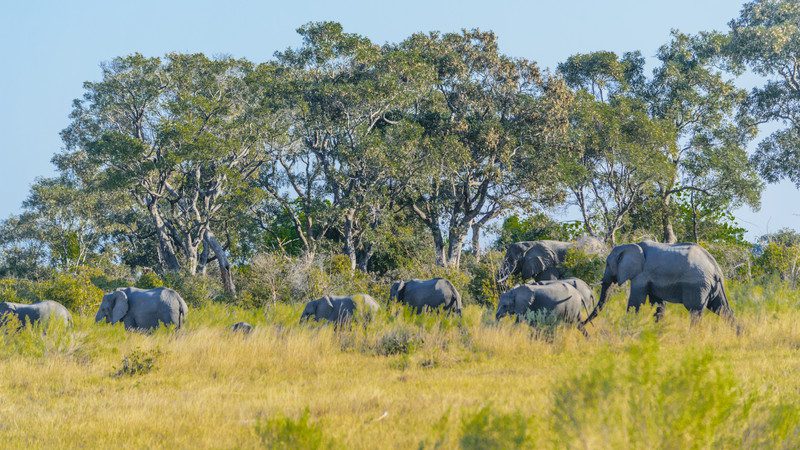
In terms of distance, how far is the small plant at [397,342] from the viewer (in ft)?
45.7

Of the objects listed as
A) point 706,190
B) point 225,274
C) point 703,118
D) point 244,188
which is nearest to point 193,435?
point 225,274

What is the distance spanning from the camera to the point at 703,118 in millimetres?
42250

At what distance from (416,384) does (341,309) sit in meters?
6.47

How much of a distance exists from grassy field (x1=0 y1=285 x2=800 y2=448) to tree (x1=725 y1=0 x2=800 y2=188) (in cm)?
2345

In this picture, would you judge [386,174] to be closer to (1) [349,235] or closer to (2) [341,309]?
(1) [349,235]

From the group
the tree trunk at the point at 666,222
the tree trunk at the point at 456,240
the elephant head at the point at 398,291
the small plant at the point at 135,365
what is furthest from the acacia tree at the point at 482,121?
the small plant at the point at 135,365

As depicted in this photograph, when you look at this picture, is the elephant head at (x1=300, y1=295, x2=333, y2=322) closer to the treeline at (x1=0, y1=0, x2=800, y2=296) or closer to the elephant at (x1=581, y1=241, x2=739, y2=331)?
the elephant at (x1=581, y1=241, x2=739, y2=331)

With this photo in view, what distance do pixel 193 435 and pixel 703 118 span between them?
37.5 metres

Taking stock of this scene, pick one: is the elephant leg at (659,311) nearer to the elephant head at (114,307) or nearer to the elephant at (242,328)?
the elephant at (242,328)

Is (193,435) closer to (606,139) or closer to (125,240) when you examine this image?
(606,139)

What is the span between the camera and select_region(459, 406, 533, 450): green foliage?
593cm

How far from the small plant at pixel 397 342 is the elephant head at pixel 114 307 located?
638 cm

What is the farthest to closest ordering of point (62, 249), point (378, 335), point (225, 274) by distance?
point (62, 249) < point (225, 274) < point (378, 335)

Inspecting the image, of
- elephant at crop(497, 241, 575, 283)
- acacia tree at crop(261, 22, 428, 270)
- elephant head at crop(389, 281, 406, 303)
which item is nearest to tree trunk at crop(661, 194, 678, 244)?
acacia tree at crop(261, 22, 428, 270)
